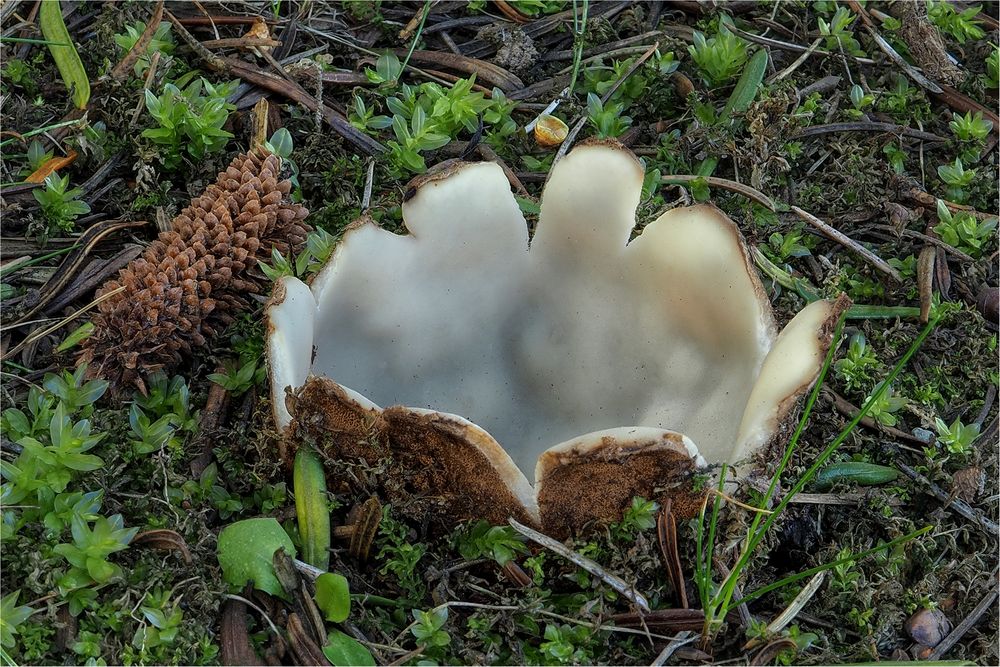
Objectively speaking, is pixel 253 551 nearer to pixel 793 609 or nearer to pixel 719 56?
pixel 793 609

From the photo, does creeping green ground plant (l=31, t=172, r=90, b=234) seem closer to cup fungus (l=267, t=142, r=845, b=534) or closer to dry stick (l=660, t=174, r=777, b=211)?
cup fungus (l=267, t=142, r=845, b=534)

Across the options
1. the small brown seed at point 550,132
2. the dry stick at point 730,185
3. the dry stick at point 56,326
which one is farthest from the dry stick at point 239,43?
the dry stick at point 730,185

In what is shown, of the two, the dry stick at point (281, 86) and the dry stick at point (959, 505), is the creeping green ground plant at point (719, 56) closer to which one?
the dry stick at point (281, 86)

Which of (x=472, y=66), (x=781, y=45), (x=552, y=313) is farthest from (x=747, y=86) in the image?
(x=552, y=313)

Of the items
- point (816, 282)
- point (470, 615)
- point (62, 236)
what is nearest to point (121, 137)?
point (62, 236)

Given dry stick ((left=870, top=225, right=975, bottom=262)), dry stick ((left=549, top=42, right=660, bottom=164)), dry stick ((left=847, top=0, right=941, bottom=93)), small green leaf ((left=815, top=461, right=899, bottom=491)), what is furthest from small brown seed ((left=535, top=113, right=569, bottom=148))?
small green leaf ((left=815, top=461, right=899, bottom=491))
